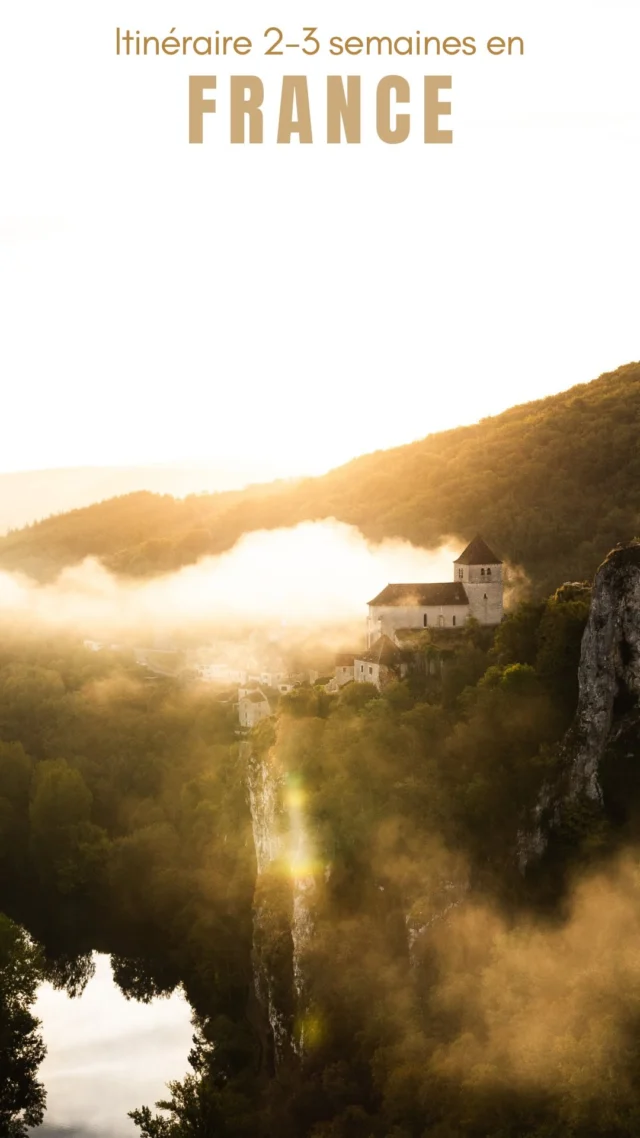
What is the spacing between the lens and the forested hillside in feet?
322

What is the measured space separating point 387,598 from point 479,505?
1903 inches

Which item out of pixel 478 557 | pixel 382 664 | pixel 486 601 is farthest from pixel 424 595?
pixel 382 664

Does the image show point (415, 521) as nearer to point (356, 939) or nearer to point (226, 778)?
point (226, 778)

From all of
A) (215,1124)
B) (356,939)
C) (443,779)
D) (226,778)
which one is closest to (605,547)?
(226,778)

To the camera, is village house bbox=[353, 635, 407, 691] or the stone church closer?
village house bbox=[353, 635, 407, 691]

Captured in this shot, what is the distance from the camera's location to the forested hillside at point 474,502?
98.2m

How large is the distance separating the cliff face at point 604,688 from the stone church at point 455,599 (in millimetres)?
9736

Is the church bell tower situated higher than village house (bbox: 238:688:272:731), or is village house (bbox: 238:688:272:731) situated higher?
the church bell tower

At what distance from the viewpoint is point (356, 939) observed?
5381 cm

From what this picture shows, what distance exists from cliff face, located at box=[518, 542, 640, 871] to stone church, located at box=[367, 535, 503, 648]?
31.9 feet

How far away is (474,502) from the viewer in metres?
110

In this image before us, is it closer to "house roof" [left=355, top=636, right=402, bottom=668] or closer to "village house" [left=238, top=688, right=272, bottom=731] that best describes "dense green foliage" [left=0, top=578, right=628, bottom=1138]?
"house roof" [left=355, top=636, right=402, bottom=668]

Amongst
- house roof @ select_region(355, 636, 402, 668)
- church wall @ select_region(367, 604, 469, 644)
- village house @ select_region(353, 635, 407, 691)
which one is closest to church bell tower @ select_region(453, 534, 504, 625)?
church wall @ select_region(367, 604, 469, 644)

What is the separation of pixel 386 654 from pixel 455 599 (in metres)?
4.36
